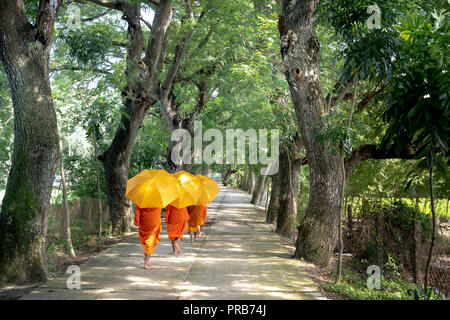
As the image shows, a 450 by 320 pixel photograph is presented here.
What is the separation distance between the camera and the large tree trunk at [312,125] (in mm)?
8828

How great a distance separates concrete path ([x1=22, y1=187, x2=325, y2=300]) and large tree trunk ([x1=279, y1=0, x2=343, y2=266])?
78 cm

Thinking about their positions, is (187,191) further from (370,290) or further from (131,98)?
(370,290)

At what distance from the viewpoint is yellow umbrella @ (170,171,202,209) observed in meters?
9.40

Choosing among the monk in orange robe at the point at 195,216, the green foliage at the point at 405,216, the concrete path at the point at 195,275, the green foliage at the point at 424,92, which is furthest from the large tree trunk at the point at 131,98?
the green foliage at the point at 405,216

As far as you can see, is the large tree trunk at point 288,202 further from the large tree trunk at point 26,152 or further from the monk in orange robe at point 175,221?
the large tree trunk at point 26,152

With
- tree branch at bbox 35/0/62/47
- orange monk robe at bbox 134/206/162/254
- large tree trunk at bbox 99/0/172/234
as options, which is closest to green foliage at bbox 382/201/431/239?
orange monk robe at bbox 134/206/162/254

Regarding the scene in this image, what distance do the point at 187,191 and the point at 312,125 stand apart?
3.41 m

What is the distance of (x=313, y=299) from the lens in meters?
6.28

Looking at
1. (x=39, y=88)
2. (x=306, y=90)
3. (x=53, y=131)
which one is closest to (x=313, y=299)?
(x=306, y=90)

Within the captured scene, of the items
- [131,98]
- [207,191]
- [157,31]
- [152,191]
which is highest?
[157,31]

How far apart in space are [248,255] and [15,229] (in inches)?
211

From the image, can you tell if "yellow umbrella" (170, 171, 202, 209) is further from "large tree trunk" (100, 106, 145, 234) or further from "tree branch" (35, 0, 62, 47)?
"tree branch" (35, 0, 62, 47)

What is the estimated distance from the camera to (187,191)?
386 inches

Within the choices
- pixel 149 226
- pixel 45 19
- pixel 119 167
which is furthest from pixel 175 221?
pixel 45 19
